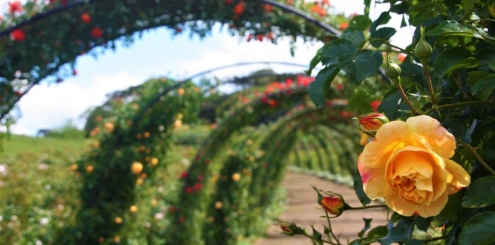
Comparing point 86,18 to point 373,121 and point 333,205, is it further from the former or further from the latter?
point 373,121

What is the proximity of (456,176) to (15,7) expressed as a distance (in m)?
3.62

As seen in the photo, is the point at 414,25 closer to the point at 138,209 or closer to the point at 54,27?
the point at 54,27

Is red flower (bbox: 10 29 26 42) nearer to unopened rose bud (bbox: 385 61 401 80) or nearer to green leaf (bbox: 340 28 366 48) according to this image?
green leaf (bbox: 340 28 366 48)

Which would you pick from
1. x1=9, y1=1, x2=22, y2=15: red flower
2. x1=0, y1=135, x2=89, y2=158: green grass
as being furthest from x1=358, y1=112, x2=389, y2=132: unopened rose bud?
x1=0, y1=135, x2=89, y2=158: green grass

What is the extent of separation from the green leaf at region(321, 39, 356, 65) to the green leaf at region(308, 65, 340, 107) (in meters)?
0.01

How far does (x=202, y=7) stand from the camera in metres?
3.93

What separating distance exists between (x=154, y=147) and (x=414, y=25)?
413 centimetres

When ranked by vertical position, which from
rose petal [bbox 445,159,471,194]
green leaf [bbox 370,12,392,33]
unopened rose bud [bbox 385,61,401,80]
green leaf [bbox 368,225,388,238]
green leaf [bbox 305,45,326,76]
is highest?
green leaf [bbox 370,12,392,33]

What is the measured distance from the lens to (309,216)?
9352mm

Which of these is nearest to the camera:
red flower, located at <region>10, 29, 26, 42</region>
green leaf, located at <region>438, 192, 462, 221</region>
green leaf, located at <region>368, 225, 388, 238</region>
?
green leaf, located at <region>438, 192, 462, 221</region>

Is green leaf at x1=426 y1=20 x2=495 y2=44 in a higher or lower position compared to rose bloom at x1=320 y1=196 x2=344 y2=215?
higher

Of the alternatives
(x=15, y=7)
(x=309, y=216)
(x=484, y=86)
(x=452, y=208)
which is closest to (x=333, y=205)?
(x=452, y=208)

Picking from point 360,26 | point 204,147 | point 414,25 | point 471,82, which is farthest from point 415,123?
point 204,147

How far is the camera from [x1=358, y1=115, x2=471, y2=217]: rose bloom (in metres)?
0.71
